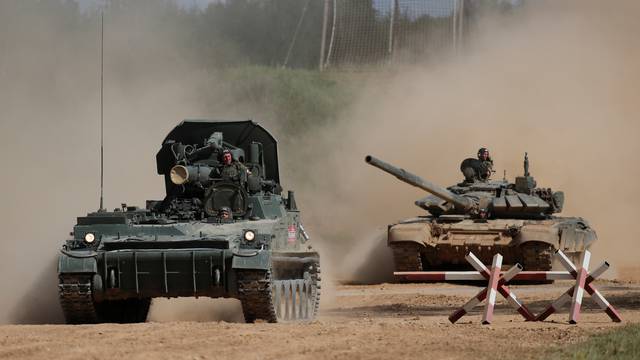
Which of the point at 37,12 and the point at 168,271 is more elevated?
the point at 37,12

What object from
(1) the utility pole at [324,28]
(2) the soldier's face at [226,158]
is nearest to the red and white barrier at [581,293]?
(2) the soldier's face at [226,158]

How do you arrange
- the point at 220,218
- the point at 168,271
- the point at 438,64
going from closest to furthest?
1. the point at 168,271
2. the point at 220,218
3. the point at 438,64

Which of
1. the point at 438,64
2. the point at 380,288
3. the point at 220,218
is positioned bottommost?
the point at 380,288

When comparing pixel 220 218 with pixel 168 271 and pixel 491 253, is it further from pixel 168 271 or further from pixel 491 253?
pixel 491 253

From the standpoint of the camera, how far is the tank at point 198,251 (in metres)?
17.3

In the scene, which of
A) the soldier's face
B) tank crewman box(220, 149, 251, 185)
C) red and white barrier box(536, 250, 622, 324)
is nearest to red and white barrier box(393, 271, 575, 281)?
red and white barrier box(536, 250, 622, 324)

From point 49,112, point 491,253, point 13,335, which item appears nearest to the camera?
point 13,335

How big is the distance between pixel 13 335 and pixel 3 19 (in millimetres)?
22556

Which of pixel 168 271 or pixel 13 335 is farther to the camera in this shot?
pixel 168 271

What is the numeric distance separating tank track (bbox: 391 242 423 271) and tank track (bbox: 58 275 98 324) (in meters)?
9.56

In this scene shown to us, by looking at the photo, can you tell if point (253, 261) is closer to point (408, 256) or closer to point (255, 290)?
point (255, 290)

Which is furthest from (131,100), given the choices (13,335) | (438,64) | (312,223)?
(13,335)

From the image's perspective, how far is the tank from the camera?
17.3m

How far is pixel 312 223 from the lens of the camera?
1667 inches
